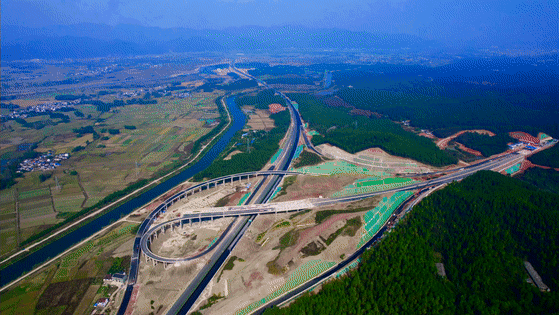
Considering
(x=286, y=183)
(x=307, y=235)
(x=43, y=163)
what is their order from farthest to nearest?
(x=43, y=163) → (x=286, y=183) → (x=307, y=235)

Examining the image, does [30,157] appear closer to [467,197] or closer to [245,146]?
[245,146]

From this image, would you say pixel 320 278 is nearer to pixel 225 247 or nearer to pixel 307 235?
pixel 307 235

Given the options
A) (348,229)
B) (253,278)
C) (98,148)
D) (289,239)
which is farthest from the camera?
(98,148)

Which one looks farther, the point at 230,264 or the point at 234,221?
the point at 234,221

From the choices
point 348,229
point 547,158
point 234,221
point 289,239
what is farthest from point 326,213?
point 547,158

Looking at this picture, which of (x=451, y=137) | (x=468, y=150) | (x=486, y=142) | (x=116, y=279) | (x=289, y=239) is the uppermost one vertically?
(x=486, y=142)

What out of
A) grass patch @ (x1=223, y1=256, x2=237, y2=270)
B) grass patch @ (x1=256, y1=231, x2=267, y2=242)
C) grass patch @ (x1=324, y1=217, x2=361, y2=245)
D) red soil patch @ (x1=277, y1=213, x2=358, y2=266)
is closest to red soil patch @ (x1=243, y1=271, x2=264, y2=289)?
grass patch @ (x1=223, y1=256, x2=237, y2=270)

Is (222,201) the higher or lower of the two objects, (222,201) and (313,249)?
the higher

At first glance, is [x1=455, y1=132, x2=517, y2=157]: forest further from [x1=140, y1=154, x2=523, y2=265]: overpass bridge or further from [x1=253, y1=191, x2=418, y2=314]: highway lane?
[x1=253, y1=191, x2=418, y2=314]: highway lane
